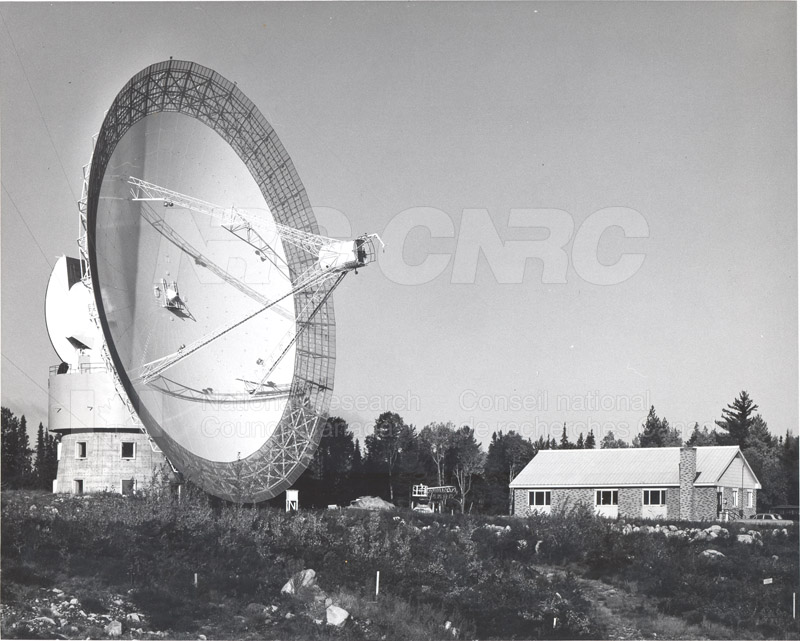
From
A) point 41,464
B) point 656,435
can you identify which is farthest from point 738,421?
point 41,464

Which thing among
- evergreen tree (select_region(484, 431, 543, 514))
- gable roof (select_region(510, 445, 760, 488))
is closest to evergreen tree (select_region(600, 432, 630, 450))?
evergreen tree (select_region(484, 431, 543, 514))

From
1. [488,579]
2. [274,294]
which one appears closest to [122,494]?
[274,294]

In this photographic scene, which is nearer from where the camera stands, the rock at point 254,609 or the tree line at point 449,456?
the rock at point 254,609

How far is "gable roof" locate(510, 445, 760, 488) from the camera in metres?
45.4

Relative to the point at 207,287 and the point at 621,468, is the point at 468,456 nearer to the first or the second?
the point at 621,468

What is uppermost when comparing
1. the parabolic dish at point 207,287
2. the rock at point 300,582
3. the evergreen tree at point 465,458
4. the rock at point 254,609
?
the parabolic dish at point 207,287

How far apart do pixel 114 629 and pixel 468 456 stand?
179 feet

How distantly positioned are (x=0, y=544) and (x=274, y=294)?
40.8ft

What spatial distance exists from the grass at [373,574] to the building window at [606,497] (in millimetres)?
9739

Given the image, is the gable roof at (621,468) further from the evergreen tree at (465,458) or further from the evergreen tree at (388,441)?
the evergreen tree at (388,441)

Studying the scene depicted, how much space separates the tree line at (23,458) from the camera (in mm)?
48625

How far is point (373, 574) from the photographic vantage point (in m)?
31.1

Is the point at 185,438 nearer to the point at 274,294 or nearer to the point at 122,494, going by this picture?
the point at 122,494

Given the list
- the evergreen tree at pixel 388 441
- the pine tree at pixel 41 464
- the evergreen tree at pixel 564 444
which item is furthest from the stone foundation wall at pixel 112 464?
the evergreen tree at pixel 564 444
